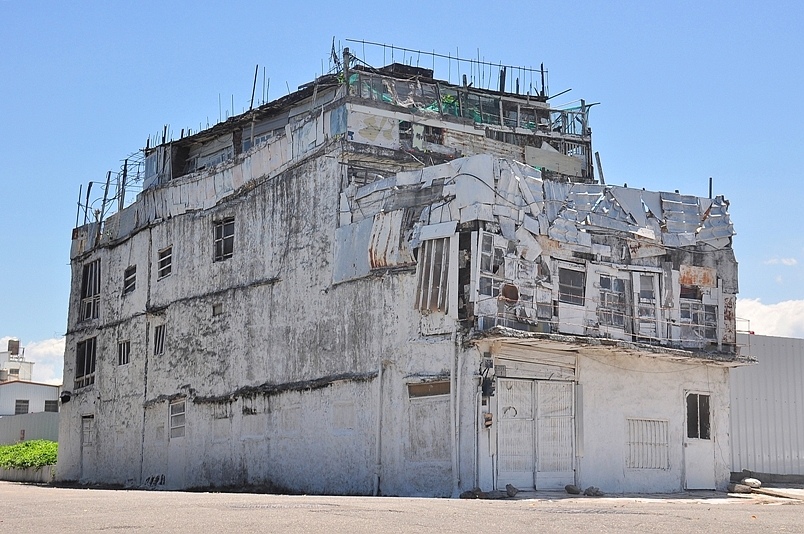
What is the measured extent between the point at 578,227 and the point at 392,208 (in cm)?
460

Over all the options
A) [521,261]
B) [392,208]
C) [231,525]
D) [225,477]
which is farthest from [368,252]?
[231,525]

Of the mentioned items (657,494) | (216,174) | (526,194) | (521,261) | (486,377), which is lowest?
(657,494)

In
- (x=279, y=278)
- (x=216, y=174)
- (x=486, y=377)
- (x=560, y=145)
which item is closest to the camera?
(x=486, y=377)

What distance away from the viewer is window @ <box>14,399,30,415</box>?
190ft

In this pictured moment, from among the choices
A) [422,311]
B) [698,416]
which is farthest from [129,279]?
[698,416]

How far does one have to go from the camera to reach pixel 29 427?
1873 inches

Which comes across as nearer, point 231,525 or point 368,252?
point 231,525

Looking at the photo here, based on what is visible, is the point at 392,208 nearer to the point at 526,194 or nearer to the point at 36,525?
the point at 526,194

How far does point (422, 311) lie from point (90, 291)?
62.0 feet

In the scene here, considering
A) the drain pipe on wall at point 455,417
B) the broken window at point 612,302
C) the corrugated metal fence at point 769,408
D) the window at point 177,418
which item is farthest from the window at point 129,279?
the corrugated metal fence at point 769,408

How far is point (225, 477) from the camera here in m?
29.4

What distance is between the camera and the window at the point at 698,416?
2727 cm

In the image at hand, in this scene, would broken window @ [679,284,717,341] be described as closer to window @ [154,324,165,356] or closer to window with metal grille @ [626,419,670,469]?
window with metal grille @ [626,419,670,469]

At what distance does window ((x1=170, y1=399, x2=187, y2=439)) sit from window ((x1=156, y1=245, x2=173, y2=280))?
4.38m
